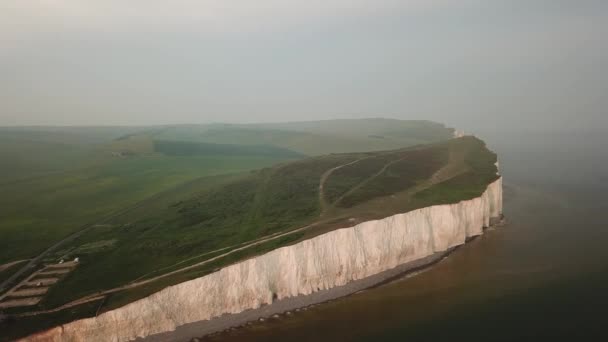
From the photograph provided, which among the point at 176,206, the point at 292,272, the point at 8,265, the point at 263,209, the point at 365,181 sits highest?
the point at 365,181

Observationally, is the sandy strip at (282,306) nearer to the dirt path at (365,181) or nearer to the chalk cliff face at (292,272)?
the chalk cliff face at (292,272)

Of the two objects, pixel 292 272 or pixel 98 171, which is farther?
pixel 98 171

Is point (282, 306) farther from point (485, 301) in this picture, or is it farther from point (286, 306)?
point (485, 301)

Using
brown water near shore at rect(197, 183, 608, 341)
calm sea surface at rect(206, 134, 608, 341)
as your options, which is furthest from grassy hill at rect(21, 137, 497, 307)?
calm sea surface at rect(206, 134, 608, 341)

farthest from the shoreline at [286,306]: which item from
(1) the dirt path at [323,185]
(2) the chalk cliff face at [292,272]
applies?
(1) the dirt path at [323,185]

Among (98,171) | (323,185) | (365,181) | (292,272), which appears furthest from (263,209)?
(98,171)

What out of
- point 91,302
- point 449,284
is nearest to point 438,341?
point 449,284

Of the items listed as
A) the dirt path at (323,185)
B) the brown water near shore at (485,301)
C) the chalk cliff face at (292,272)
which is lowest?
the brown water near shore at (485,301)

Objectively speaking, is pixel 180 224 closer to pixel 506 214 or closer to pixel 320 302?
pixel 320 302

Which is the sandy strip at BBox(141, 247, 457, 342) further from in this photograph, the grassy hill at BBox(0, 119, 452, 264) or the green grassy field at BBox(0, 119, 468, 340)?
the grassy hill at BBox(0, 119, 452, 264)
